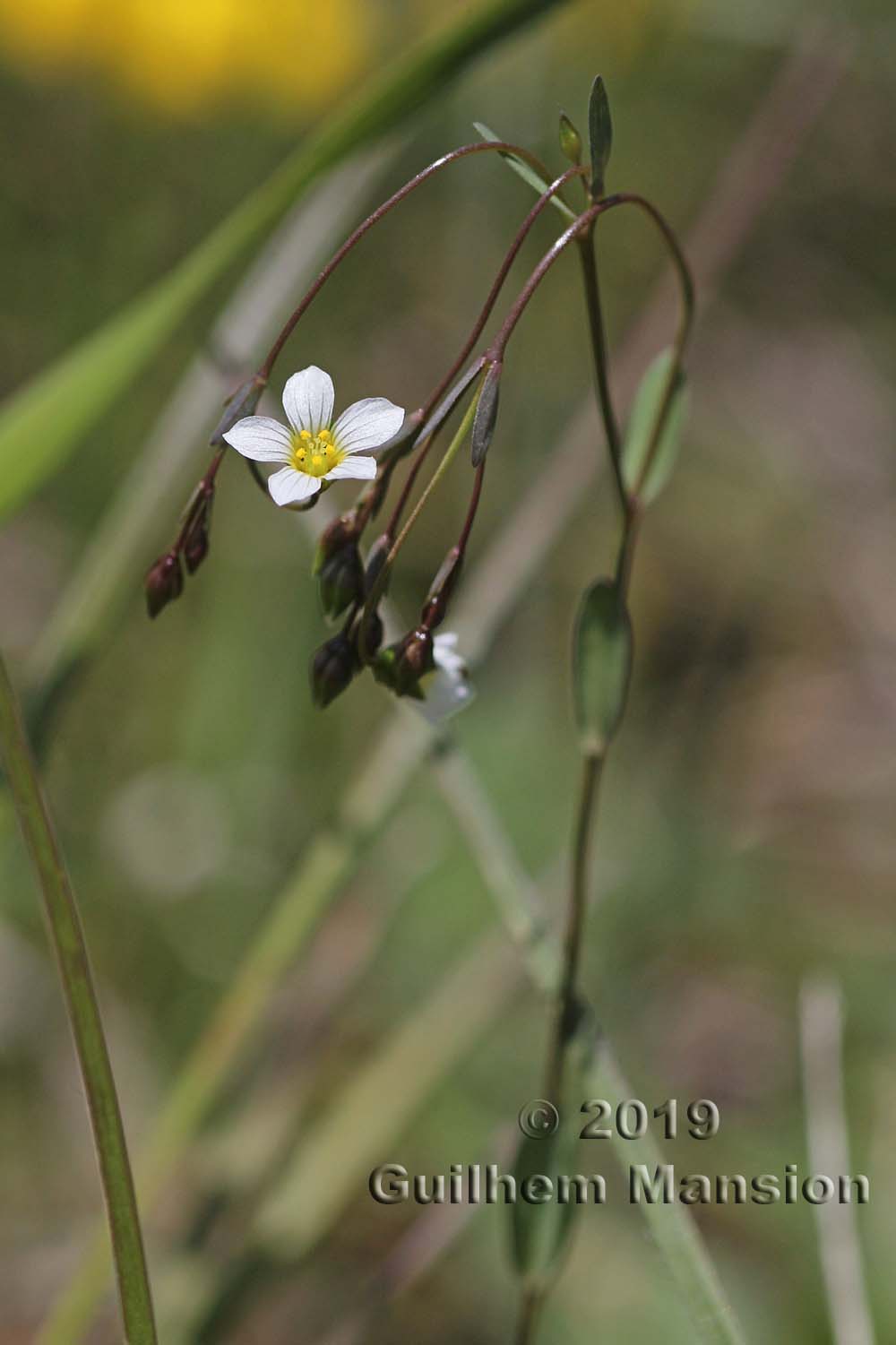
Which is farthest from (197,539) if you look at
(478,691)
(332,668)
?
(478,691)

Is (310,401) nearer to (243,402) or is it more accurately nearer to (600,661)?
(243,402)

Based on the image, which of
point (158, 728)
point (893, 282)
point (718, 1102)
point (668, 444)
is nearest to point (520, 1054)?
point (718, 1102)

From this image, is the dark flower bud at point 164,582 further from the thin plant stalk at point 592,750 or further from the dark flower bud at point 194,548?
the thin plant stalk at point 592,750

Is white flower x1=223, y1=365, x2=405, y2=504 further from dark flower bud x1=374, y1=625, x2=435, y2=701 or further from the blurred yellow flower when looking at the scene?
the blurred yellow flower

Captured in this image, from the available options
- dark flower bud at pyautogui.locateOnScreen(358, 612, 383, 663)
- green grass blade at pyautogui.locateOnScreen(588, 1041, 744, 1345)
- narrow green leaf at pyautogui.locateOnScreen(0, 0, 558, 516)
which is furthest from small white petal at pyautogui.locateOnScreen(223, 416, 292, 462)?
green grass blade at pyautogui.locateOnScreen(588, 1041, 744, 1345)

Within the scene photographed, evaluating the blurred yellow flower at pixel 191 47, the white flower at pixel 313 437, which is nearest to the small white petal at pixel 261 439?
the white flower at pixel 313 437

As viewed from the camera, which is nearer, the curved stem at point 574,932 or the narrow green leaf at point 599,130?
the narrow green leaf at point 599,130

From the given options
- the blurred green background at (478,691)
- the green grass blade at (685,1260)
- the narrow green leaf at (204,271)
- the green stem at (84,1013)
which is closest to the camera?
the green stem at (84,1013)
